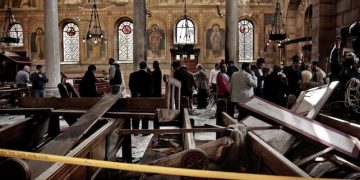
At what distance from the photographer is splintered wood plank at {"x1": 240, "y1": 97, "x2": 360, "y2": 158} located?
10.9 ft

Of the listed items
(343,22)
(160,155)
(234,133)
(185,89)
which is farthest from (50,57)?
(234,133)

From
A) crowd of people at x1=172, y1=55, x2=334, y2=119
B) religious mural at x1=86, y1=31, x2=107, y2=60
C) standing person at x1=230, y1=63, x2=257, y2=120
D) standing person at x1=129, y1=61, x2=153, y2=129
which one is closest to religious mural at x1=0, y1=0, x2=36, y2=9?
religious mural at x1=86, y1=31, x2=107, y2=60

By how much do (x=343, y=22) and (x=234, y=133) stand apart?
9298 mm

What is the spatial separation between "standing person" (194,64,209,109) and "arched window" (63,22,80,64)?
39.9 ft

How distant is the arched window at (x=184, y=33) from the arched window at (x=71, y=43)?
6335 mm

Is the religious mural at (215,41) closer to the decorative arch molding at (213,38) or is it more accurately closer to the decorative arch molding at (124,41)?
the decorative arch molding at (213,38)

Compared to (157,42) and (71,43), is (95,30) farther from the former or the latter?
(157,42)

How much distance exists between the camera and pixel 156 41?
74.9 feet

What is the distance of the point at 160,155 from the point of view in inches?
165

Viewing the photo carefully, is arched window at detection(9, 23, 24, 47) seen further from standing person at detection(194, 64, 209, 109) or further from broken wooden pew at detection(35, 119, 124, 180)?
broken wooden pew at detection(35, 119, 124, 180)

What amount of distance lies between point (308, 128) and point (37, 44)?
22.5 m

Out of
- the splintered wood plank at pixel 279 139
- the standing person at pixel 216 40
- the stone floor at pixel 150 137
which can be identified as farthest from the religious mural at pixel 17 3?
the splintered wood plank at pixel 279 139

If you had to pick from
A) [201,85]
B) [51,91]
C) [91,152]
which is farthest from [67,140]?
[51,91]

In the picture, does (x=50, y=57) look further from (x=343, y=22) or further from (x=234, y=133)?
(x=234, y=133)
